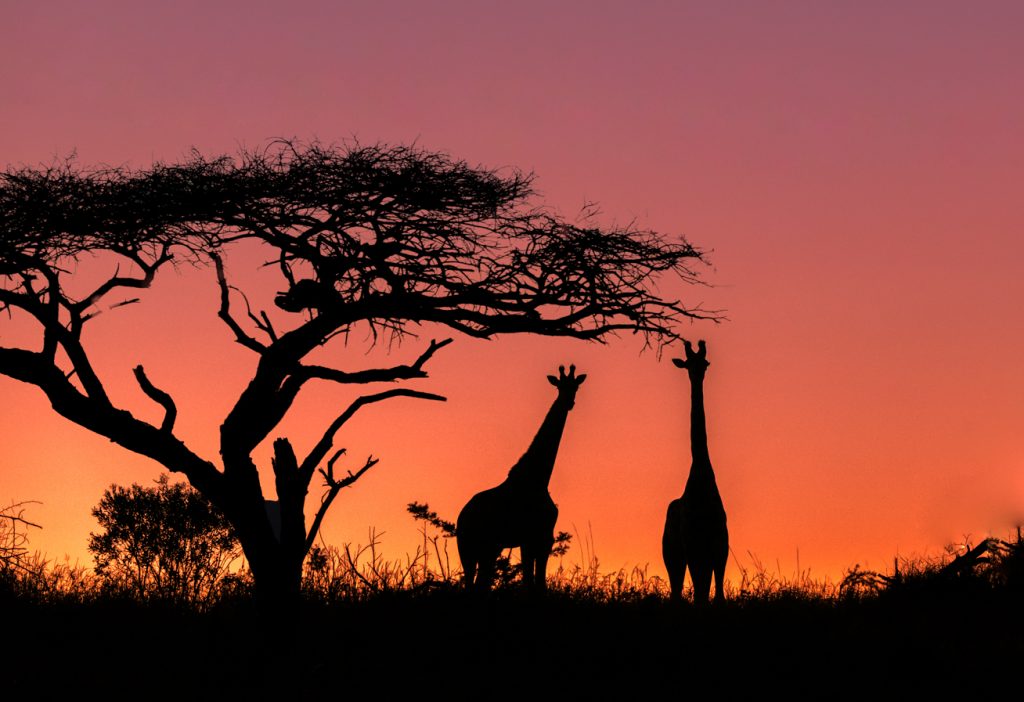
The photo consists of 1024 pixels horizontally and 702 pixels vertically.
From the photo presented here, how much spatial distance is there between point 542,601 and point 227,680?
389 centimetres

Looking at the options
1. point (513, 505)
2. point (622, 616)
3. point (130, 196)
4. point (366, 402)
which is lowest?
point (622, 616)

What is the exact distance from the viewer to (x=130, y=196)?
57.3 ft

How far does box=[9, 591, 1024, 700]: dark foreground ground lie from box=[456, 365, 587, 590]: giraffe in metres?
1.82

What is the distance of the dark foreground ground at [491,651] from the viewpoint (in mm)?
12352

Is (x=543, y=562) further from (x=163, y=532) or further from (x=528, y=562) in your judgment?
(x=163, y=532)

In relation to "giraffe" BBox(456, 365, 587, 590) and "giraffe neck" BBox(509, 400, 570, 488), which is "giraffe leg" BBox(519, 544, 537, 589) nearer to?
"giraffe" BBox(456, 365, 587, 590)

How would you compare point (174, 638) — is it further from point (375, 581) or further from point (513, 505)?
point (513, 505)

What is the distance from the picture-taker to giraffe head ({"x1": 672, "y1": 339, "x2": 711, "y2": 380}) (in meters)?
18.1

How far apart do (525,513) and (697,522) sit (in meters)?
2.17

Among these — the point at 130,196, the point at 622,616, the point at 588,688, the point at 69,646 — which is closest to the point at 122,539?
the point at 130,196

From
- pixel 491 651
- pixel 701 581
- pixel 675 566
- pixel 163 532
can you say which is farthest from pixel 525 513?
pixel 163 532

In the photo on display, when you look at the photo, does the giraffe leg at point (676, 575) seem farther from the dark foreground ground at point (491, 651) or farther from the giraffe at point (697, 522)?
the dark foreground ground at point (491, 651)

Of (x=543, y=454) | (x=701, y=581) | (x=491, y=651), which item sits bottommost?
(x=491, y=651)

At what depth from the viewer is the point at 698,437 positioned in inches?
701
